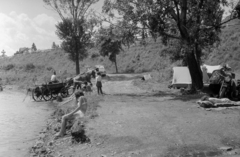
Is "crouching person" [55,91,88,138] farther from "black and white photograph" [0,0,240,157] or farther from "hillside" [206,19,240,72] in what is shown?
"hillside" [206,19,240,72]

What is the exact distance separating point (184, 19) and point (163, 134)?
10.7 metres

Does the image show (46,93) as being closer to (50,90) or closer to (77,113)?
(50,90)

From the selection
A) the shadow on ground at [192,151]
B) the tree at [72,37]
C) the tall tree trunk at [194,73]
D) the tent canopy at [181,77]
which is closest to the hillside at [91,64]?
the tree at [72,37]

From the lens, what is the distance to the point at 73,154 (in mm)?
7496

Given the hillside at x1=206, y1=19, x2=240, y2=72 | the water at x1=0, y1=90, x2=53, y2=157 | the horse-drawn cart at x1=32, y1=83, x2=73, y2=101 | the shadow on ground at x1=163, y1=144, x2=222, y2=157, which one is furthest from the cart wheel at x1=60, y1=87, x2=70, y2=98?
the hillside at x1=206, y1=19, x2=240, y2=72

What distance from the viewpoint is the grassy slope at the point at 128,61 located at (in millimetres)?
36269

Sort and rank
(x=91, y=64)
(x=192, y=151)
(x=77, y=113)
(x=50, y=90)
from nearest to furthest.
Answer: (x=192, y=151), (x=77, y=113), (x=50, y=90), (x=91, y=64)

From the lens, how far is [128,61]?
59.3 meters

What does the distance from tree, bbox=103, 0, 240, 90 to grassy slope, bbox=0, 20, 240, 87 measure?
34.8 ft

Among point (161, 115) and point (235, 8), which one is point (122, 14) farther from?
point (161, 115)

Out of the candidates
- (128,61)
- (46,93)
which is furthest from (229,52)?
(128,61)

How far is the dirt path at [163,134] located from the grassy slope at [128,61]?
17.6 metres

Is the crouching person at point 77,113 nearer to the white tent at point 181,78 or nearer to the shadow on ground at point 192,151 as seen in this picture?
the shadow on ground at point 192,151

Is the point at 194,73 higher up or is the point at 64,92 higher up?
the point at 194,73
